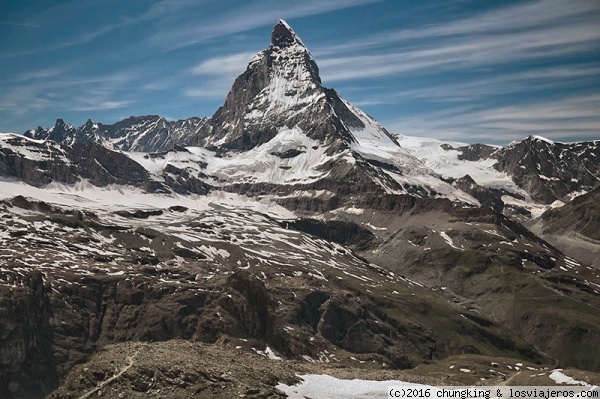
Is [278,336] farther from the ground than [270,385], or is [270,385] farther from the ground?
[270,385]

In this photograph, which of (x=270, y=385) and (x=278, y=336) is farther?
(x=278, y=336)

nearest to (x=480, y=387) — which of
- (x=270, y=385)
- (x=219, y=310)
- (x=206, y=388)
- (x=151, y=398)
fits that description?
(x=270, y=385)

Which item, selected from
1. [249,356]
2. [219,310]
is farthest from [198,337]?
[249,356]

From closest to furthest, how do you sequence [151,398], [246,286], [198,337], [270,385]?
[151,398]
[270,385]
[198,337]
[246,286]

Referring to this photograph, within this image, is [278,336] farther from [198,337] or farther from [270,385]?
[270,385]

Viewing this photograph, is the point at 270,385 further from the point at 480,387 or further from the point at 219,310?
the point at 219,310

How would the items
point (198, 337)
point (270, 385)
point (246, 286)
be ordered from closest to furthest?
1. point (270, 385)
2. point (198, 337)
3. point (246, 286)

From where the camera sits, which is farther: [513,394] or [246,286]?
[246,286]

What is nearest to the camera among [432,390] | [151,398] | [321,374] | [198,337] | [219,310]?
[151,398]

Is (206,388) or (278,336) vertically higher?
(206,388)
